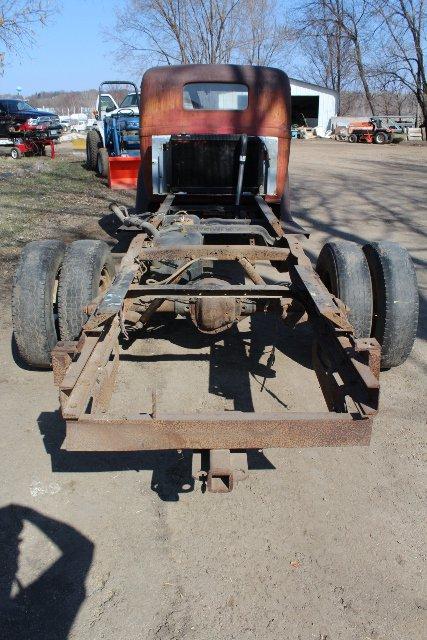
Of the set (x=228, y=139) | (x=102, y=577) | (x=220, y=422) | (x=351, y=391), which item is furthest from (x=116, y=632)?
(x=228, y=139)

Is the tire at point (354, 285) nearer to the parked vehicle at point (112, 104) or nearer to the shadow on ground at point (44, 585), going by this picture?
the shadow on ground at point (44, 585)

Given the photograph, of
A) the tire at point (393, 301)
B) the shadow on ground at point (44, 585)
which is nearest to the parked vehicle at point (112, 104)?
the tire at point (393, 301)

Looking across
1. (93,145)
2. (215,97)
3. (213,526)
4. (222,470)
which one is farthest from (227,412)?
(93,145)

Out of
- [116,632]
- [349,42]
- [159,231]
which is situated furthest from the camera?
[349,42]

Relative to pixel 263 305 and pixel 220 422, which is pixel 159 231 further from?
pixel 220 422

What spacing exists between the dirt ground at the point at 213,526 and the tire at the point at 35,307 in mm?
297

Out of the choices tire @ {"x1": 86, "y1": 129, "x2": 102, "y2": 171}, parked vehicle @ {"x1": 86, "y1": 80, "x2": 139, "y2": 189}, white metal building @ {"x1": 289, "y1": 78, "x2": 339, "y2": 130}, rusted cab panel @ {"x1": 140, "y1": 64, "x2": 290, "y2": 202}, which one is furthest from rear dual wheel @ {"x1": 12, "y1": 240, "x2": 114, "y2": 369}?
white metal building @ {"x1": 289, "y1": 78, "x2": 339, "y2": 130}

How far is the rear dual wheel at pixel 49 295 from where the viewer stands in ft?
12.7

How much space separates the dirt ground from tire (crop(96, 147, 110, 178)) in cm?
1097

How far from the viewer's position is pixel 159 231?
4.80 metres

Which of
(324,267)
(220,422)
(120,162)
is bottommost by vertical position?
(220,422)

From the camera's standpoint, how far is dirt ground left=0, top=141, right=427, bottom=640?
2.26 m

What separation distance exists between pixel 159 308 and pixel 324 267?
4.53 ft

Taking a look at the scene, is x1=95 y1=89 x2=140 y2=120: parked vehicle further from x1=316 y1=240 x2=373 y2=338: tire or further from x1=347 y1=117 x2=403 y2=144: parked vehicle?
x1=347 y1=117 x2=403 y2=144: parked vehicle
